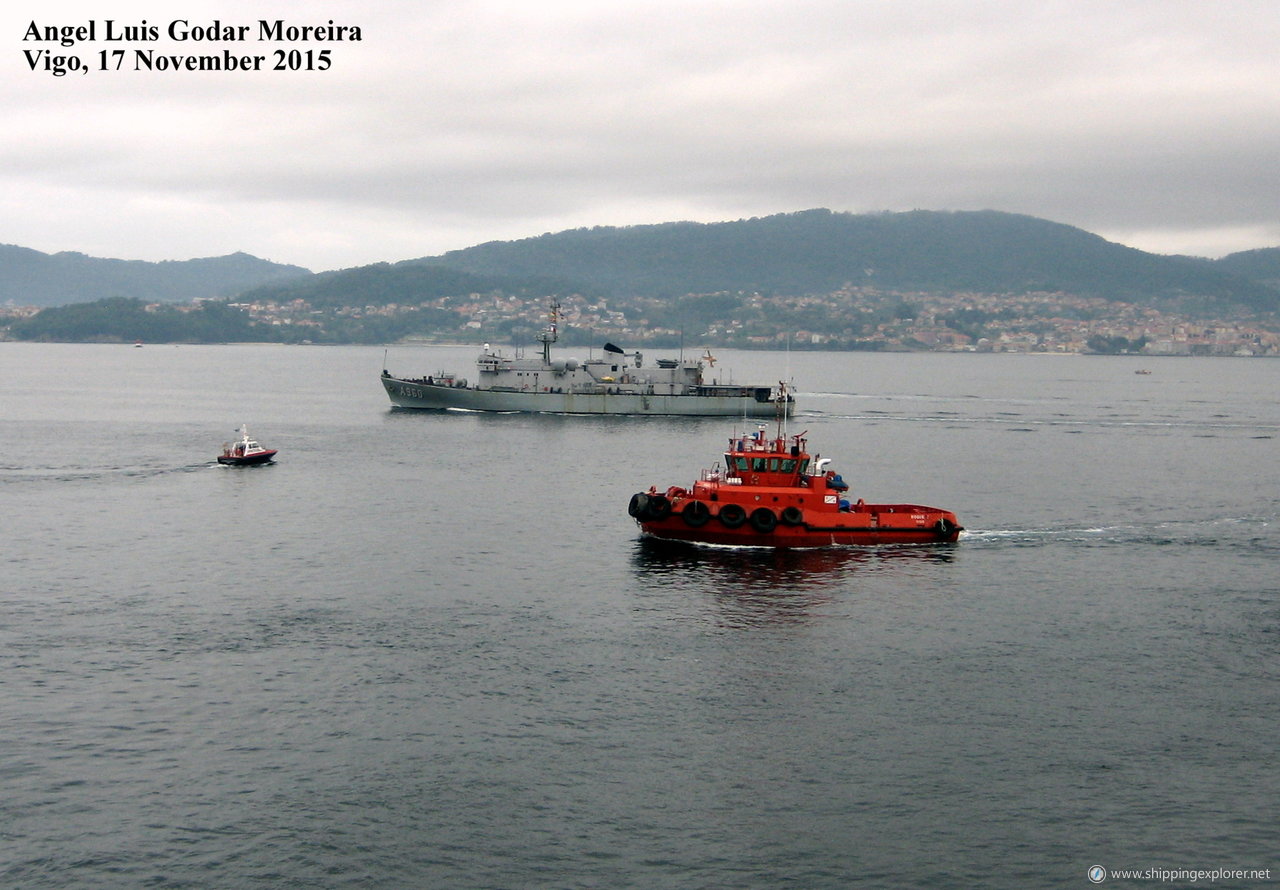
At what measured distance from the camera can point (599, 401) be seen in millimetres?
151375

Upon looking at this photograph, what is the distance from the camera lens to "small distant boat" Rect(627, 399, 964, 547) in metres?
66.3

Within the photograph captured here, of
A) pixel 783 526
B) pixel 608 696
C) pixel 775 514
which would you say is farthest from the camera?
pixel 783 526

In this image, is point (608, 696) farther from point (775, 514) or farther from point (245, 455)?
point (245, 455)

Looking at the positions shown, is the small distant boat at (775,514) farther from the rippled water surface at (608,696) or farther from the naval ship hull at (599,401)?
the naval ship hull at (599,401)

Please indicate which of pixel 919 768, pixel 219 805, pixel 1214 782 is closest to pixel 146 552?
pixel 219 805

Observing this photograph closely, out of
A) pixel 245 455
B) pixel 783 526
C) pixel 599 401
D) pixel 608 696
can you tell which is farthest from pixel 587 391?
pixel 608 696

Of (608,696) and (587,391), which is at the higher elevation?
(587,391)

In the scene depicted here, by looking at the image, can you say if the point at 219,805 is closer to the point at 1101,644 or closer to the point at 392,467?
the point at 1101,644

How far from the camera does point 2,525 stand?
69.1 m

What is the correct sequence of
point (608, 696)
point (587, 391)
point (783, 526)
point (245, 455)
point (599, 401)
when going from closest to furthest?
1. point (608, 696)
2. point (783, 526)
3. point (245, 455)
4. point (599, 401)
5. point (587, 391)

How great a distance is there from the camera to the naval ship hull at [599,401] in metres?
151

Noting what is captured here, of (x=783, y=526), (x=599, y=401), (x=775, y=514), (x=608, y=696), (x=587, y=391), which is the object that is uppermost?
(x=587, y=391)

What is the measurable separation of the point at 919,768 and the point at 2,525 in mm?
56371

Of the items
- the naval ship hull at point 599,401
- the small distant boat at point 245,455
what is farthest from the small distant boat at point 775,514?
the naval ship hull at point 599,401
